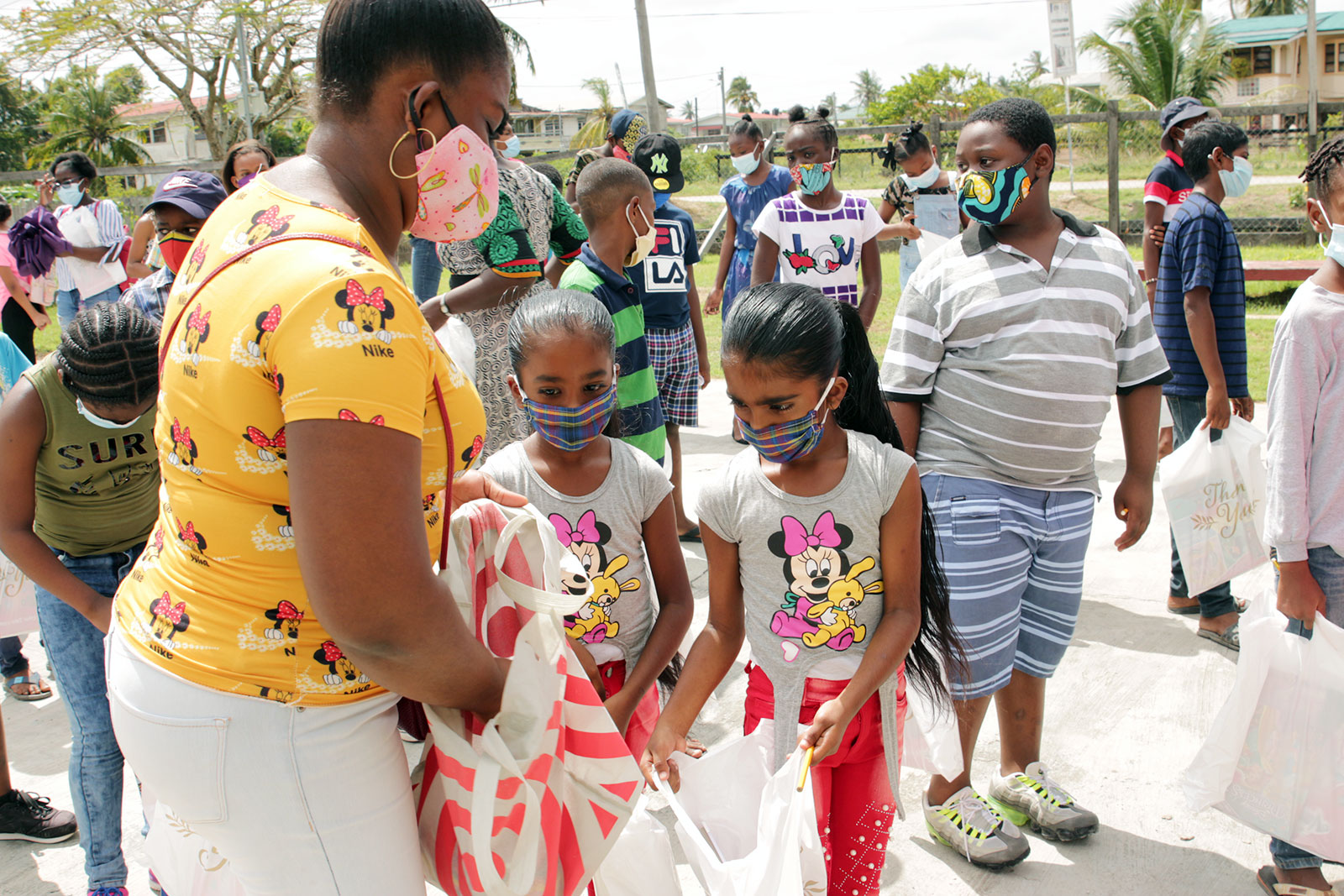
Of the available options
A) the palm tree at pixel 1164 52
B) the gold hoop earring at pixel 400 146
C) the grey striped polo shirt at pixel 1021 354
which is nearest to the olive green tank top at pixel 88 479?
the gold hoop earring at pixel 400 146

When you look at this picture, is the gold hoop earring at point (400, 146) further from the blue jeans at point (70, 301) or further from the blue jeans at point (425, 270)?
the blue jeans at point (70, 301)

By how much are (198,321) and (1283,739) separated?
268 centimetres

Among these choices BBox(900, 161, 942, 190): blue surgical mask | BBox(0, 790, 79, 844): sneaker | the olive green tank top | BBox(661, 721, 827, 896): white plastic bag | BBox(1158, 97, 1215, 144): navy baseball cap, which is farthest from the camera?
BBox(900, 161, 942, 190): blue surgical mask

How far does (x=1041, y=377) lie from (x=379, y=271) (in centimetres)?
198

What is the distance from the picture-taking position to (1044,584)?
9.26ft

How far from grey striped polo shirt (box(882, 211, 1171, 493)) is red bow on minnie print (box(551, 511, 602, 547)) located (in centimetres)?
95

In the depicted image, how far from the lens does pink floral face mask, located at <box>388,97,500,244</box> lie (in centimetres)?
138

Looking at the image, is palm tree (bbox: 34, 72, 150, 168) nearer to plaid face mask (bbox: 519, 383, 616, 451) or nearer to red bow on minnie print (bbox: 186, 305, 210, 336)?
plaid face mask (bbox: 519, 383, 616, 451)

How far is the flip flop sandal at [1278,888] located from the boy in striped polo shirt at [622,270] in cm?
238

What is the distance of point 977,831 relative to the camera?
275cm

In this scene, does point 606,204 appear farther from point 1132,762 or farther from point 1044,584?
point 1132,762

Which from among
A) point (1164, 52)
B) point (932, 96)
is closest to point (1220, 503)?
point (1164, 52)

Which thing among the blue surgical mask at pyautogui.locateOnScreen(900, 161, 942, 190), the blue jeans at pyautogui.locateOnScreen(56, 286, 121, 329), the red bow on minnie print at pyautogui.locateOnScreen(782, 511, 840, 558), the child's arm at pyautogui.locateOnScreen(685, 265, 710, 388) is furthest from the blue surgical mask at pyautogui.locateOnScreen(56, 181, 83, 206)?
the red bow on minnie print at pyautogui.locateOnScreen(782, 511, 840, 558)

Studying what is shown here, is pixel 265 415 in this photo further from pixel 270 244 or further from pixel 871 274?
pixel 871 274
